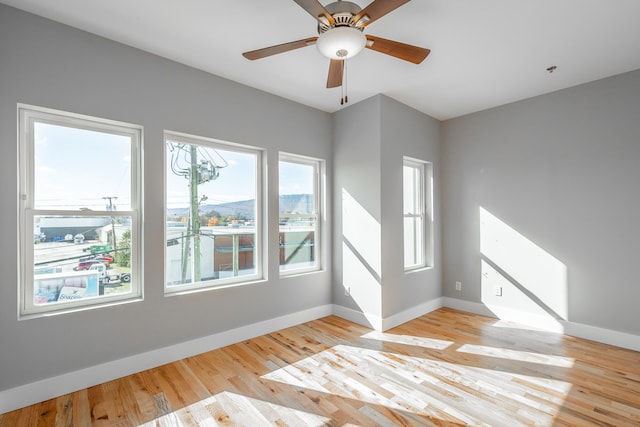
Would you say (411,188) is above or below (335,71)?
below

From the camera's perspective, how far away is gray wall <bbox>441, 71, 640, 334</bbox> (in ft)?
10.0

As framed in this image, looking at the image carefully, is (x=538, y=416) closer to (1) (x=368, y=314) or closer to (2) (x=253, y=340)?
(1) (x=368, y=314)

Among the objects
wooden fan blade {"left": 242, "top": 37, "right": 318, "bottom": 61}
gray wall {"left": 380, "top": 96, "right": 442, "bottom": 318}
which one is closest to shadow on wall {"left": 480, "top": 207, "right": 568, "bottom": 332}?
A: gray wall {"left": 380, "top": 96, "right": 442, "bottom": 318}

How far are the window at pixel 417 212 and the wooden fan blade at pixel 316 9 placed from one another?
8.95ft

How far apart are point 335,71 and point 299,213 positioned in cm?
192

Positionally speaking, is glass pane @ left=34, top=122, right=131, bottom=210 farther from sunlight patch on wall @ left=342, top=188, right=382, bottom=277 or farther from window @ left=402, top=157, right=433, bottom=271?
window @ left=402, top=157, right=433, bottom=271

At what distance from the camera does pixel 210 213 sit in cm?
316

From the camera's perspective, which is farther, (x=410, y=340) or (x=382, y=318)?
(x=382, y=318)

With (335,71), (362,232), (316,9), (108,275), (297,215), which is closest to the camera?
(316,9)

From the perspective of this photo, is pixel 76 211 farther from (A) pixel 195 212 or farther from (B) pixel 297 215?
(B) pixel 297 215

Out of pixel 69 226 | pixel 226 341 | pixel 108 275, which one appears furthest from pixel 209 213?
pixel 226 341

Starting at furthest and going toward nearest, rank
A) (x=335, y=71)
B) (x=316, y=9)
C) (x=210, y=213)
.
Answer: (x=210, y=213) → (x=335, y=71) → (x=316, y=9)

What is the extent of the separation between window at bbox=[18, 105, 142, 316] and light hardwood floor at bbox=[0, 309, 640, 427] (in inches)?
29.8

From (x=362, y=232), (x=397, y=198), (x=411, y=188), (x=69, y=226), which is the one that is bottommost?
(x=362, y=232)
